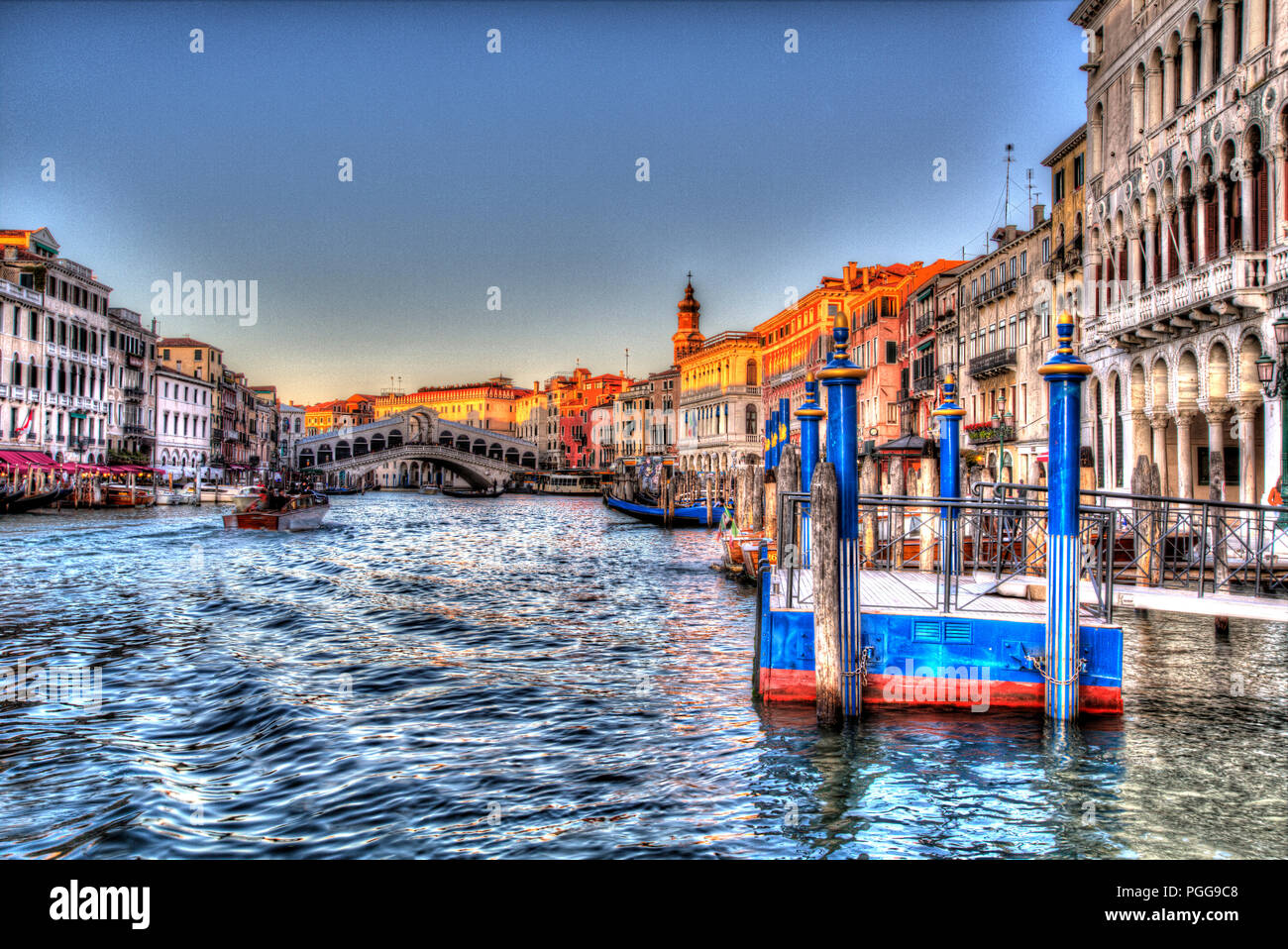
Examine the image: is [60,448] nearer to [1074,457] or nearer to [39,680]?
[39,680]

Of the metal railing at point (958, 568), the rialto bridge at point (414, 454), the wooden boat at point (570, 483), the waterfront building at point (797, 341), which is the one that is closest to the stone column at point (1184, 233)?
the metal railing at point (958, 568)

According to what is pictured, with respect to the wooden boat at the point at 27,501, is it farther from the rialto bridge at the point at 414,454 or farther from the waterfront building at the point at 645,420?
the waterfront building at the point at 645,420

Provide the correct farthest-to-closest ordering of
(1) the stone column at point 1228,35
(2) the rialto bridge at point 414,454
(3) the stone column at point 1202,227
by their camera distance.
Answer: (2) the rialto bridge at point 414,454, (3) the stone column at point 1202,227, (1) the stone column at point 1228,35

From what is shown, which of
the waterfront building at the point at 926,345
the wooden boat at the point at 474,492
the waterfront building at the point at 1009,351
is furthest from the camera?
the wooden boat at the point at 474,492

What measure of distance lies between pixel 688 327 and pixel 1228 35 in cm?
7198

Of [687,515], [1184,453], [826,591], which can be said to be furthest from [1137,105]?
[687,515]

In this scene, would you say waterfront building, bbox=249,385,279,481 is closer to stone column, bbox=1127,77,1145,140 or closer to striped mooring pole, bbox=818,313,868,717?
stone column, bbox=1127,77,1145,140

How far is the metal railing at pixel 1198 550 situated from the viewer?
328 inches

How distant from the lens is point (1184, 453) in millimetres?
18672

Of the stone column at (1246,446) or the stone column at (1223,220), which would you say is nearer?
the stone column at (1246,446)

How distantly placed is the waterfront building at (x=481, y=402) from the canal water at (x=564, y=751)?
114 meters

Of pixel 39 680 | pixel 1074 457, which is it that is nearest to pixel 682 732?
pixel 1074 457

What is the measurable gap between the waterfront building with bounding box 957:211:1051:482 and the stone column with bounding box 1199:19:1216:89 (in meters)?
9.19

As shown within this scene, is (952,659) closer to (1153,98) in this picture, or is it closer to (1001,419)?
(1153,98)
